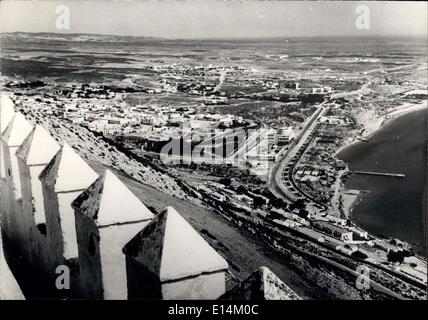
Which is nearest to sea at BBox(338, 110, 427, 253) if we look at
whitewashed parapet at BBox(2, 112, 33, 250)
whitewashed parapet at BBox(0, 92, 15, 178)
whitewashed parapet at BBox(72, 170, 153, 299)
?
whitewashed parapet at BBox(72, 170, 153, 299)

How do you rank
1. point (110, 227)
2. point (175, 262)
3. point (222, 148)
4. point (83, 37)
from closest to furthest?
point (175, 262)
point (110, 227)
point (222, 148)
point (83, 37)

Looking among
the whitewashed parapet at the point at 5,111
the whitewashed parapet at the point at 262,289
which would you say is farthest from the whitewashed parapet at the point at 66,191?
the whitewashed parapet at the point at 262,289

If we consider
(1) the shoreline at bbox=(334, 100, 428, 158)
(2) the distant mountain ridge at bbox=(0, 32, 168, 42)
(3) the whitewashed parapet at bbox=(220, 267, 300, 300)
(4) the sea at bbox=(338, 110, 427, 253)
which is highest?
(2) the distant mountain ridge at bbox=(0, 32, 168, 42)

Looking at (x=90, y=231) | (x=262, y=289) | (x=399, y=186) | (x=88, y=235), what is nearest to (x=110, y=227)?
(x=90, y=231)

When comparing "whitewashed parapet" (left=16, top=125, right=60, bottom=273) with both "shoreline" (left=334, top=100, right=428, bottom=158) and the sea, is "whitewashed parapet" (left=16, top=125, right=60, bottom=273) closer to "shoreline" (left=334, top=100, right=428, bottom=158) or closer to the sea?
"shoreline" (left=334, top=100, right=428, bottom=158)

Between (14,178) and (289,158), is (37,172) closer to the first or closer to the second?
(14,178)
